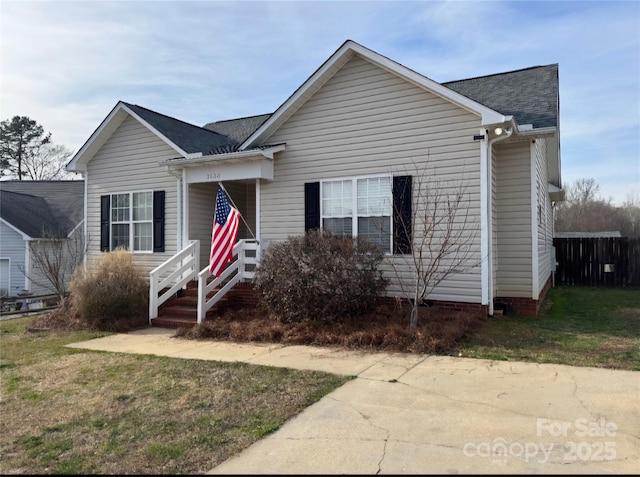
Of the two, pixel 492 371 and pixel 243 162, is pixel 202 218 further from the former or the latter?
pixel 492 371

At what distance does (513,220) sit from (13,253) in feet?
73.4

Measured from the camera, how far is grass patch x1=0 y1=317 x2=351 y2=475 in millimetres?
3730

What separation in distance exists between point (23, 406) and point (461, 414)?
4.60m

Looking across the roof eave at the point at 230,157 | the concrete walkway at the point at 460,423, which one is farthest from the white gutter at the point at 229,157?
the concrete walkway at the point at 460,423

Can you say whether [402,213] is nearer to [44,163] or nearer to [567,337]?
[567,337]

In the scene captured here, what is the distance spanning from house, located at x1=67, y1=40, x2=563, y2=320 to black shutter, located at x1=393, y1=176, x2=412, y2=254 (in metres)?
0.03

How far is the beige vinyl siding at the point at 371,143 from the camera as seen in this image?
9.08 m

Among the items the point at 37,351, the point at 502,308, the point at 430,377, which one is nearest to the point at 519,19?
the point at 502,308

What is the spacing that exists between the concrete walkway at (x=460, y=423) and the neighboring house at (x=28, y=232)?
61.4ft

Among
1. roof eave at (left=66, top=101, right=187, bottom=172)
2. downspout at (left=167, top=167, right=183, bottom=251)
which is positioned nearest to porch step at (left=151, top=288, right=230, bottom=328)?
downspout at (left=167, top=167, right=183, bottom=251)

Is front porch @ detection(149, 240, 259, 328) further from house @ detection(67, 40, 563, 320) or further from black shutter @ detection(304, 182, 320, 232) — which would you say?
black shutter @ detection(304, 182, 320, 232)

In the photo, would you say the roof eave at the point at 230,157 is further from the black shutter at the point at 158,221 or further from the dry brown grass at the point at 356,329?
the dry brown grass at the point at 356,329

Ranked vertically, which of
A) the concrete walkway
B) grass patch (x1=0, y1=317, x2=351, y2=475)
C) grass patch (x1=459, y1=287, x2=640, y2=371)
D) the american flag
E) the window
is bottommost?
grass patch (x1=0, y1=317, x2=351, y2=475)

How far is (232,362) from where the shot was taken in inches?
257
